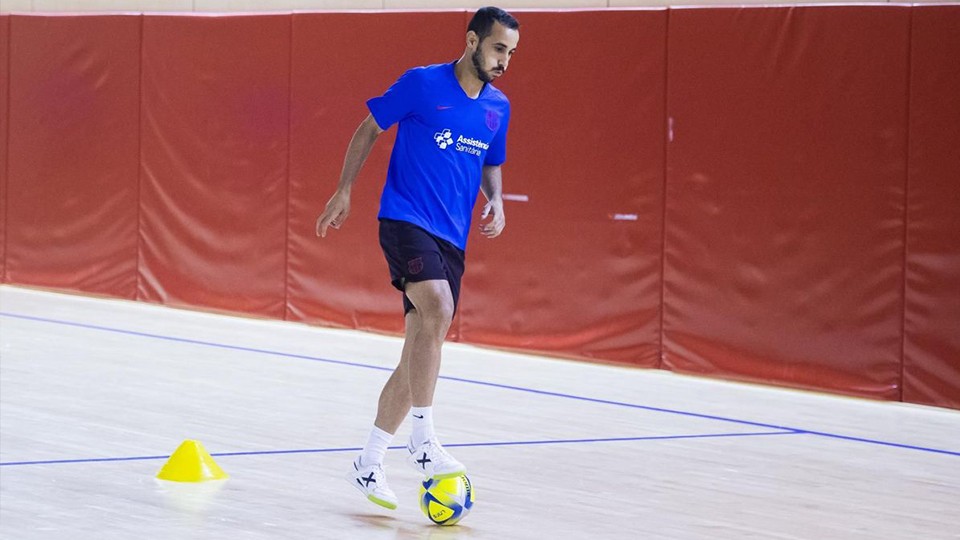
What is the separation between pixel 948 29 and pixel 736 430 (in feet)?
8.61

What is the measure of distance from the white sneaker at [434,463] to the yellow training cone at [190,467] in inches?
39.3

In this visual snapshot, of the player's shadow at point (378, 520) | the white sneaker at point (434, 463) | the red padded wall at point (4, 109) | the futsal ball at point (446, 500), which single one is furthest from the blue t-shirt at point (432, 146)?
the red padded wall at point (4, 109)

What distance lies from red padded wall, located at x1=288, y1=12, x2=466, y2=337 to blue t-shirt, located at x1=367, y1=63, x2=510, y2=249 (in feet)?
19.0

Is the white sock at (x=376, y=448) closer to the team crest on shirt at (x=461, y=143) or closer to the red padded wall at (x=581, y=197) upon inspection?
the team crest on shirt at (x=461, y=143)

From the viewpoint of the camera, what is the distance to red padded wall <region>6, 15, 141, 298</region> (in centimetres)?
1391

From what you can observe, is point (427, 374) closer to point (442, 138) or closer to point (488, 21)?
point (442, 138)

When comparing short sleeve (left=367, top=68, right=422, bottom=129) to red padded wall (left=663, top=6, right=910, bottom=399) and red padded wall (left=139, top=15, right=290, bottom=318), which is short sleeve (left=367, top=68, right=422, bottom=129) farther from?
red padded wall (left=139, top=15, right=290, bottom=318)

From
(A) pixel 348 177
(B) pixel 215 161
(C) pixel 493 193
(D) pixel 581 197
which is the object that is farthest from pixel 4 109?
(A) pixel 348 177

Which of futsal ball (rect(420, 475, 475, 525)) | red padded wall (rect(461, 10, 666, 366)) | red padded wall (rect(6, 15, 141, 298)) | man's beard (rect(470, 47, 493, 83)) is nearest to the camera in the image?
futsal ball (rect(420, 475, 475, 525))

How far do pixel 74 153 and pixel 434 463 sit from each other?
947cm

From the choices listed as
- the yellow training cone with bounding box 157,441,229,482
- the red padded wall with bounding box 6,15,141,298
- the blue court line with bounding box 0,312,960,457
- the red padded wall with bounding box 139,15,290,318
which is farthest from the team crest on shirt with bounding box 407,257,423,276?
the red padded wall with bounding box 6,15,141,298

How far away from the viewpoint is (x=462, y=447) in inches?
288

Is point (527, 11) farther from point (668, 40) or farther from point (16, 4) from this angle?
point (16, 4)

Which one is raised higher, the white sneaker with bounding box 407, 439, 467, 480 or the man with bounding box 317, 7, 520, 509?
the man with bounding box 317, 7, 520, 509
